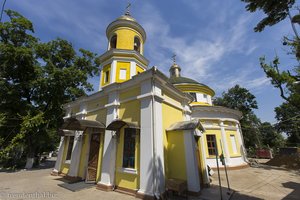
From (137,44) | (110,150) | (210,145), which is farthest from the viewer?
(210,145)

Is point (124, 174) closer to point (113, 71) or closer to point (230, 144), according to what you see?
point (113, 71)

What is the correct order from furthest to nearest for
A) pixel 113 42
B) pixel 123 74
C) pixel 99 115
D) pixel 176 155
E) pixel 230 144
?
pixel 230 144 < pixel 113 42 < pixel 123 74 < pixel 99 115 < pixel 176 155

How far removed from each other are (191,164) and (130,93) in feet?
14.7

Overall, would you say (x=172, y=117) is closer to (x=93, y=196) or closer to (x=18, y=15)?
(x=93, y=196)

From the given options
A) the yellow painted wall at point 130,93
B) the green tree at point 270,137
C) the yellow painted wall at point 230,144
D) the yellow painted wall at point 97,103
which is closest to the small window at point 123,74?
the yellow painted wall at point 97,103

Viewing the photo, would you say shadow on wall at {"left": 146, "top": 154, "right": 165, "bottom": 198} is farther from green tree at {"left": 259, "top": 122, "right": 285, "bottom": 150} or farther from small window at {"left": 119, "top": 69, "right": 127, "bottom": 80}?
green tree at {"left": 259, "top": 122, "right": 285, "bottom": 150}

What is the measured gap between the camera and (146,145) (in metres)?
6.26

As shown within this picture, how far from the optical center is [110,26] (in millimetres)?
11102

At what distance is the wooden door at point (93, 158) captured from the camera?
8164 millimetres

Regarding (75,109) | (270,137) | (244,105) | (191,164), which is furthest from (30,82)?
(270,137)

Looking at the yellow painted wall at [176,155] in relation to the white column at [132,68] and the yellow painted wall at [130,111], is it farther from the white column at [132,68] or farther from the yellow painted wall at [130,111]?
the white column at [132,68]

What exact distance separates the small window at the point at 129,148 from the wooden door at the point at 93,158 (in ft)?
7.65

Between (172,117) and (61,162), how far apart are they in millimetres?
9200

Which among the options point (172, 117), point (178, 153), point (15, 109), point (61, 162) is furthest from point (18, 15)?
point (178, 153)
